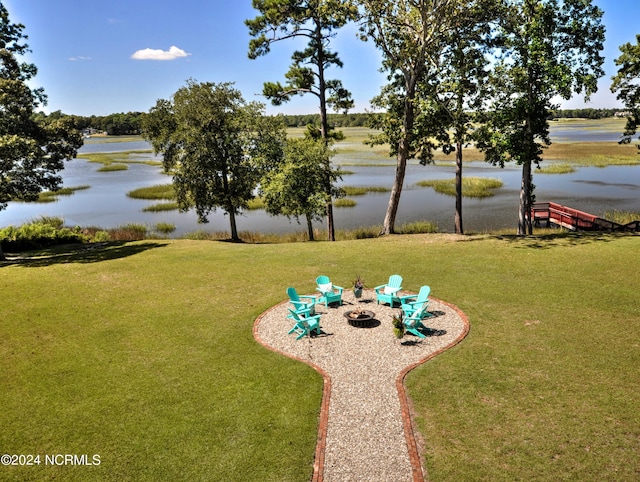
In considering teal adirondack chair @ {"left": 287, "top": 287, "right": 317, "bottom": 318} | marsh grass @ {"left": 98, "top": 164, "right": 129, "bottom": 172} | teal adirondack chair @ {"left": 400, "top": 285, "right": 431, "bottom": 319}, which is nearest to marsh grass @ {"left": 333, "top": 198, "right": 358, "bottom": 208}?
teal adirondack chair @ {"left": 400, "top": 285, "right": 431, "bottom": 319}

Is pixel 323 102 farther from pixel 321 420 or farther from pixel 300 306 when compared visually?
pixel 321 420

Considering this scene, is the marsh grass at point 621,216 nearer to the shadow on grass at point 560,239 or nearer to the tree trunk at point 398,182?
the shadow on grass at point 560,239

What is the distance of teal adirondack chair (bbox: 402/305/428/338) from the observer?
13.1m

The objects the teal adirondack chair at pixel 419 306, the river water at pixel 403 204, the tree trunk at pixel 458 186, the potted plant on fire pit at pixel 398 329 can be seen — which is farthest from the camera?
the river water at pixel 403 204

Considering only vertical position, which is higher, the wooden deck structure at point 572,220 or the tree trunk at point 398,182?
the tree trunk at point 398,182

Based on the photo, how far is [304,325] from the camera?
13336 millimetres

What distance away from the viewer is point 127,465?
812 cm

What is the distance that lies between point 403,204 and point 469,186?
1148 centimetres

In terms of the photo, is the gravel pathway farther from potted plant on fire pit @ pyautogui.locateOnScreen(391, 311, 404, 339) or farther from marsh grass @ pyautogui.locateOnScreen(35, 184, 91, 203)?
marsh grass @ pyautogui.locateOnScreen(35, 184, 91, 203)

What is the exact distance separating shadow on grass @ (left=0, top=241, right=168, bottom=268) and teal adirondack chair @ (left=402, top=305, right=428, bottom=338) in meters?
17.5

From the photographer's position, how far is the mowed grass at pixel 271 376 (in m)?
8.18

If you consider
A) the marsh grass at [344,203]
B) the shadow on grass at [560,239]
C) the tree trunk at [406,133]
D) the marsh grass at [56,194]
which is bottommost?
the shadow on grass at [560,239]

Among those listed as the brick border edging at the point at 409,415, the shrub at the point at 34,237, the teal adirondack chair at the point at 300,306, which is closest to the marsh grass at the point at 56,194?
the shrub at the point at 34,237

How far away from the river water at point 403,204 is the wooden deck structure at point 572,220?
7.13 feet
